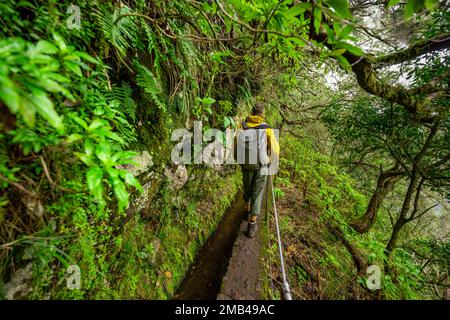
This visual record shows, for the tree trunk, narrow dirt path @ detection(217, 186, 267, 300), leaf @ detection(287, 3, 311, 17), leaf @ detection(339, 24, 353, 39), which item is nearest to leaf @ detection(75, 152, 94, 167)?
leaf @ detection(287, 3, 311, 17)

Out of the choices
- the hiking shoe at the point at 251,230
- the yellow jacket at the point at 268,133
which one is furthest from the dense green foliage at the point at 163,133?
the yellow jacket at the point at 268,133

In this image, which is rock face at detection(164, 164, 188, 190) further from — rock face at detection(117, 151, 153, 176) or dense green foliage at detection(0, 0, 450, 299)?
rock face at detection(117, 151, 153, 176)

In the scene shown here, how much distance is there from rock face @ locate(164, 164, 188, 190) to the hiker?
3.57 feet

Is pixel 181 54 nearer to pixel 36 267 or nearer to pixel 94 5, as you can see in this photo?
pixel 94 5

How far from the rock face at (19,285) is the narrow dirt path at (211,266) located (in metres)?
1.73

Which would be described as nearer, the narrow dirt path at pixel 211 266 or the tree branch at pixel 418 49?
the narrow dirt path at pixel 211 266

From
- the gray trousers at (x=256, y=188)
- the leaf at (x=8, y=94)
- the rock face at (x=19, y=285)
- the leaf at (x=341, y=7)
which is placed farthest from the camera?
the gray trousers at (x=256, y=188)

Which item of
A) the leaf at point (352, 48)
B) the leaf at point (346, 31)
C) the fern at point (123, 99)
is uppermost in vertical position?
the leaf at point (346, 31)

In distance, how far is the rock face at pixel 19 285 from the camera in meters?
1.38

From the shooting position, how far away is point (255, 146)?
3.39m

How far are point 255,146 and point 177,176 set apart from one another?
4.70 feet

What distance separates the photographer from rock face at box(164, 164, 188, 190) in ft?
10.2

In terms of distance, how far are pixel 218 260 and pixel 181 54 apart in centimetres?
335

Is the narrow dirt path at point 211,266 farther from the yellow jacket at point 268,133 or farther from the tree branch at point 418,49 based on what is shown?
the tree branch at point 418,49
